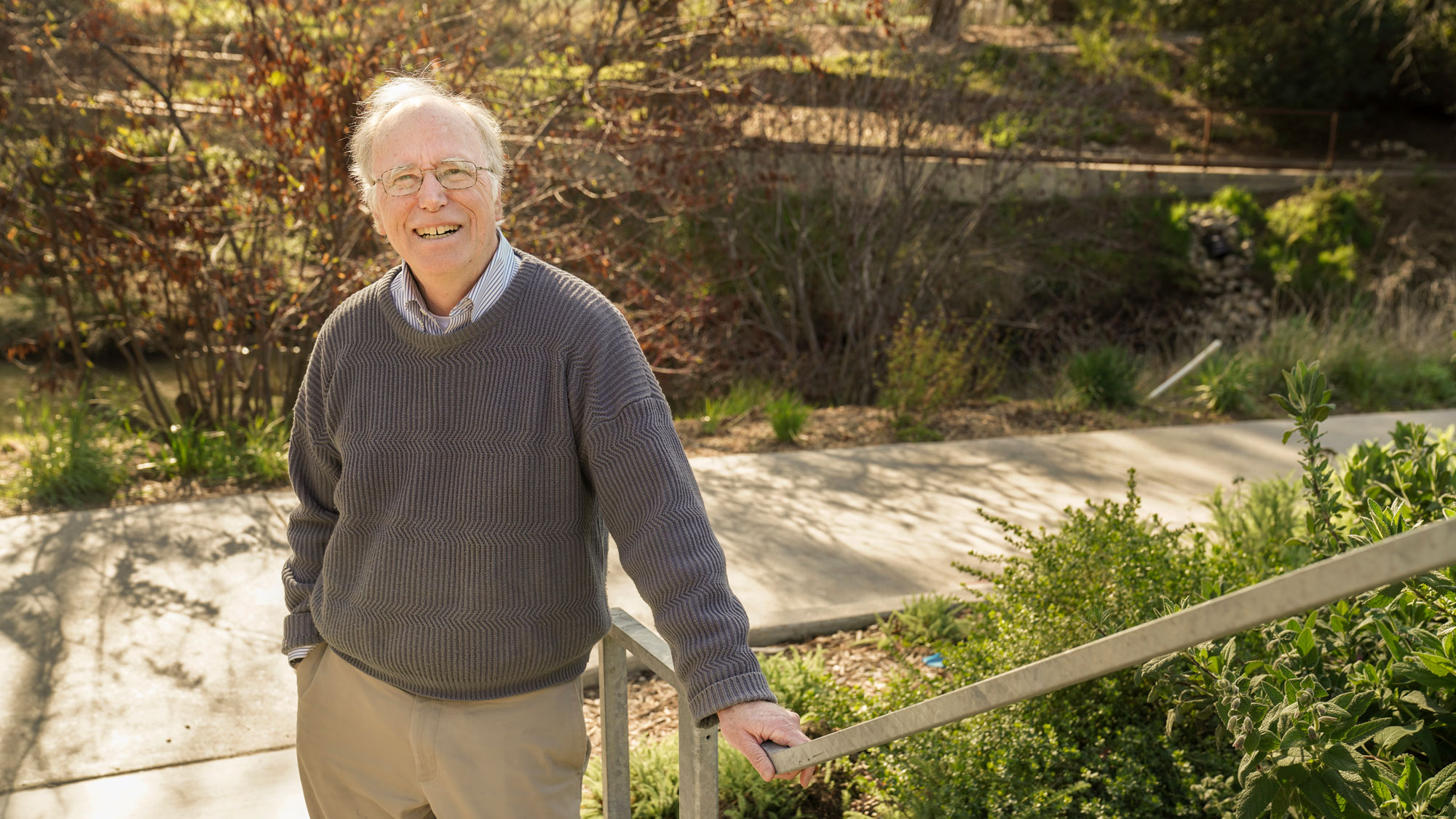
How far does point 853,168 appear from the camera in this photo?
30.9 feet

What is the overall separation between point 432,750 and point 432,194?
974mm

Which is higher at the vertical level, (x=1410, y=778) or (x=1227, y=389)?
(x=1410, y=778)

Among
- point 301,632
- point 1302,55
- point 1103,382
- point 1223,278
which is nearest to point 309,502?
point 301,632

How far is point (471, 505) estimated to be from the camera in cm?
191

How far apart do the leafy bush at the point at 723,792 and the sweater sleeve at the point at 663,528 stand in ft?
4.09

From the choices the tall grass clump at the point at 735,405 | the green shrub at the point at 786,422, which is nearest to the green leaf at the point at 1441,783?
the green shrub at the point at 786,422

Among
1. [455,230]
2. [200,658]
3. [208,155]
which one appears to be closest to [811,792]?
[455,230]

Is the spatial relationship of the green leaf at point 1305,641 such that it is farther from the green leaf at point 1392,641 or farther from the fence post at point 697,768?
the fence post at point 697,768

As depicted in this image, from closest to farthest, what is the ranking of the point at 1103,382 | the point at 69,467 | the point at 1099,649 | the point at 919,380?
1. the point at 1099,649
2. the point at 69,467
3. the point at 919,380
4. the point at 1103,382

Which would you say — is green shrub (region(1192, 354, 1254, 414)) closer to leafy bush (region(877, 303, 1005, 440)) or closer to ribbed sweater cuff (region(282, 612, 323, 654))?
leafy bush (region(877, 303, 1005, 440))

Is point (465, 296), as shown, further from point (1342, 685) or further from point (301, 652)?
point (1342, 685)

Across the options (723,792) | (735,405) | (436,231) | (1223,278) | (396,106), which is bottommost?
(1223,278)

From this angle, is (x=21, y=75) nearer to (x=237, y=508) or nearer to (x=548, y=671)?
(x=237, y=508)

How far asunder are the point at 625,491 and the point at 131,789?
212cm
